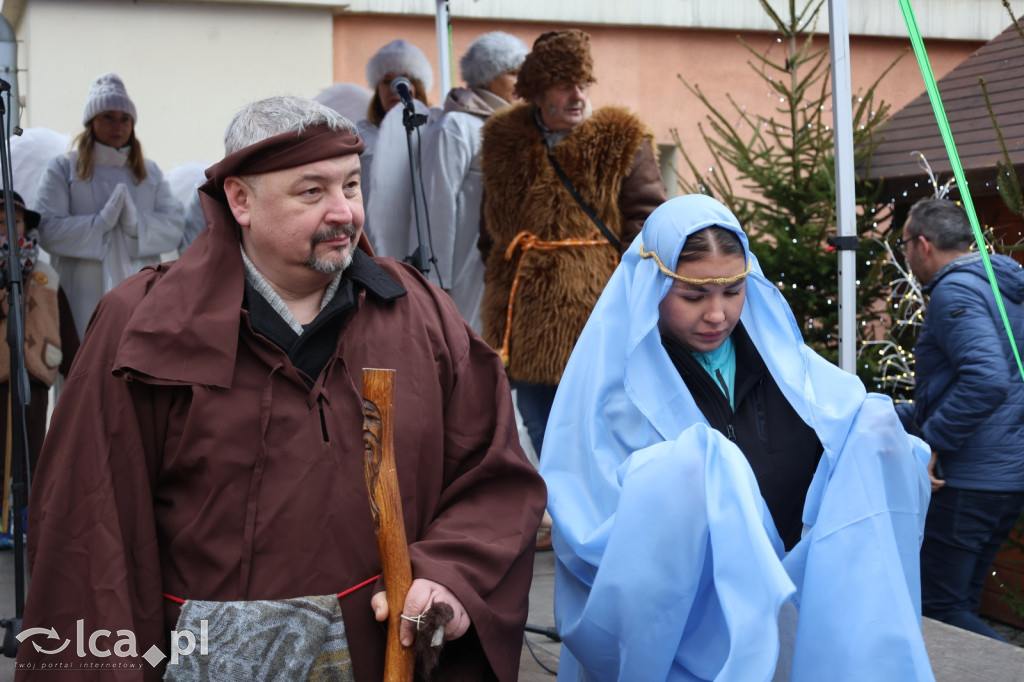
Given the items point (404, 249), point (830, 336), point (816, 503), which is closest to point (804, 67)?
point (830, 336)

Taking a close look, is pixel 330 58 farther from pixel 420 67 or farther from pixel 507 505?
pixel 507 505

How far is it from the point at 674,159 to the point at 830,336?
189 inches

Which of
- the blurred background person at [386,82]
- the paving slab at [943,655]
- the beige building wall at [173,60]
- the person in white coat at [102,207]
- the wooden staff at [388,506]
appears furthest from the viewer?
the beige building wall at [173,60]

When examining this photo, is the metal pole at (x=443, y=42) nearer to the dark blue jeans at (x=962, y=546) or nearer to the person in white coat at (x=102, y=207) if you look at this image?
the person in white coat at (x=102, y=207)

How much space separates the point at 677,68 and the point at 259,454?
29.6 feet

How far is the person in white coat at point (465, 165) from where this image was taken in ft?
18.1

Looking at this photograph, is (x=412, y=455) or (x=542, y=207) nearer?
(x=412, y=455)

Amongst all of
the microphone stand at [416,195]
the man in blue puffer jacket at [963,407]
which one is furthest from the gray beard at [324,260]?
the man in blue puffer jacket at [963,407]

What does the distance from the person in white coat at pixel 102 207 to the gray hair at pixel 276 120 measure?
11.8ft

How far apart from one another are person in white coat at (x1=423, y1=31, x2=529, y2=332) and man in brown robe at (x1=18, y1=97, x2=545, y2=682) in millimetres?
2893

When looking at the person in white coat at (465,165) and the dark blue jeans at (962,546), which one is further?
the person in white coat at (465,165)

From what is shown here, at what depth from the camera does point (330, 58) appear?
381 inches

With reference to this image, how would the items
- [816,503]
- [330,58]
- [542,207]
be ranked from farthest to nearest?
[330,58] < [542,207] < [816,503]

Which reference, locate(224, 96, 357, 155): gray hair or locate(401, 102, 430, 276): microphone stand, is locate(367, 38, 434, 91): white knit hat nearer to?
locate(401, 102, 430, 276): microphone stand
